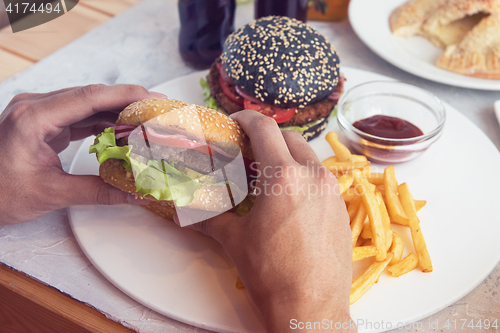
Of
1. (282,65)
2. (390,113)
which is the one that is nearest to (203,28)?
(282,65)

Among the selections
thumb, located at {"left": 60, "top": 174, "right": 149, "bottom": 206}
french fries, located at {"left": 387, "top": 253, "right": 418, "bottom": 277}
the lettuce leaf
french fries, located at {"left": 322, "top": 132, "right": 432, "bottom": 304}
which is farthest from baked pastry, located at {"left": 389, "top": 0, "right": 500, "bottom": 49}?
thumb, located at {"left": 60, "top": 174, "right": 149, "bottom": 206}

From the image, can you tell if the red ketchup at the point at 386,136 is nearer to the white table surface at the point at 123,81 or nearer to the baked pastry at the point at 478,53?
the white table surface at the point at 123,81

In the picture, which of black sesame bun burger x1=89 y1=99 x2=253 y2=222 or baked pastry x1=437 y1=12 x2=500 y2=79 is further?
baked pastry x1=437 y1=12 x2=500 y2=79

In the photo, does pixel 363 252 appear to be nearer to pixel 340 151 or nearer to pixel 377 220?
pixel 377 220

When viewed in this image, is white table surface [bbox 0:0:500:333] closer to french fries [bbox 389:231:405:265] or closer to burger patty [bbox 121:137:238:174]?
french fries [bbox 389:231:405:265]

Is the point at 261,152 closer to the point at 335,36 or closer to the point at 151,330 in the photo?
the point at 151,330

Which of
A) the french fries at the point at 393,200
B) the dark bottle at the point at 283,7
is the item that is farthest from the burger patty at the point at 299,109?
the dark bottle at the point at 283,7
